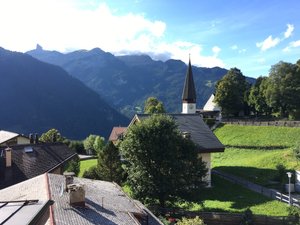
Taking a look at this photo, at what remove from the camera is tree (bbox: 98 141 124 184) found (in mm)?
35781

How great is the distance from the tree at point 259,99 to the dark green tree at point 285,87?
582 cm

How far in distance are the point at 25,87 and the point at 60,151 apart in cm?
15825

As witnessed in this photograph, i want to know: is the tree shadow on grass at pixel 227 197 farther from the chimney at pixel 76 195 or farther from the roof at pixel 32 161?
the chimney at pixel 76 195

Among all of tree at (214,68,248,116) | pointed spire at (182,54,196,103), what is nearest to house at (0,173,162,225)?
pointed spire at (182,54,196,103)

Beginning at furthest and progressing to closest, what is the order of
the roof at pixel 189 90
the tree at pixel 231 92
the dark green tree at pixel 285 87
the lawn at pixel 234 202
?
the tree at pixel 231 92
the dark green tree at pixel 285 87
the roof at pixel 189 90
the lawn at pixel 234 202

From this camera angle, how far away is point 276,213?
27844mm

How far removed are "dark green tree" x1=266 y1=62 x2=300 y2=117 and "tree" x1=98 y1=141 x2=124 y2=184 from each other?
4193 centimetres

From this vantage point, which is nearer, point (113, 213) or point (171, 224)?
point (113, 213)

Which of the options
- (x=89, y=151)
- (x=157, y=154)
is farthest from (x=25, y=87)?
(x=157, y=154)

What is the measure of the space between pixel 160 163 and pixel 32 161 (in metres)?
10.9

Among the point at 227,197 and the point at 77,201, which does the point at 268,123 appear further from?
the point at 77,201

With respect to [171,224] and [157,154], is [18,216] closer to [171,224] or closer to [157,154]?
[171,224]

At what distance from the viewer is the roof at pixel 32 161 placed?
28.2m

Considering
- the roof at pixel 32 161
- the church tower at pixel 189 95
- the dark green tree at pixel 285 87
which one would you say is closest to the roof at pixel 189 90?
the church tower at pixel 189 95
